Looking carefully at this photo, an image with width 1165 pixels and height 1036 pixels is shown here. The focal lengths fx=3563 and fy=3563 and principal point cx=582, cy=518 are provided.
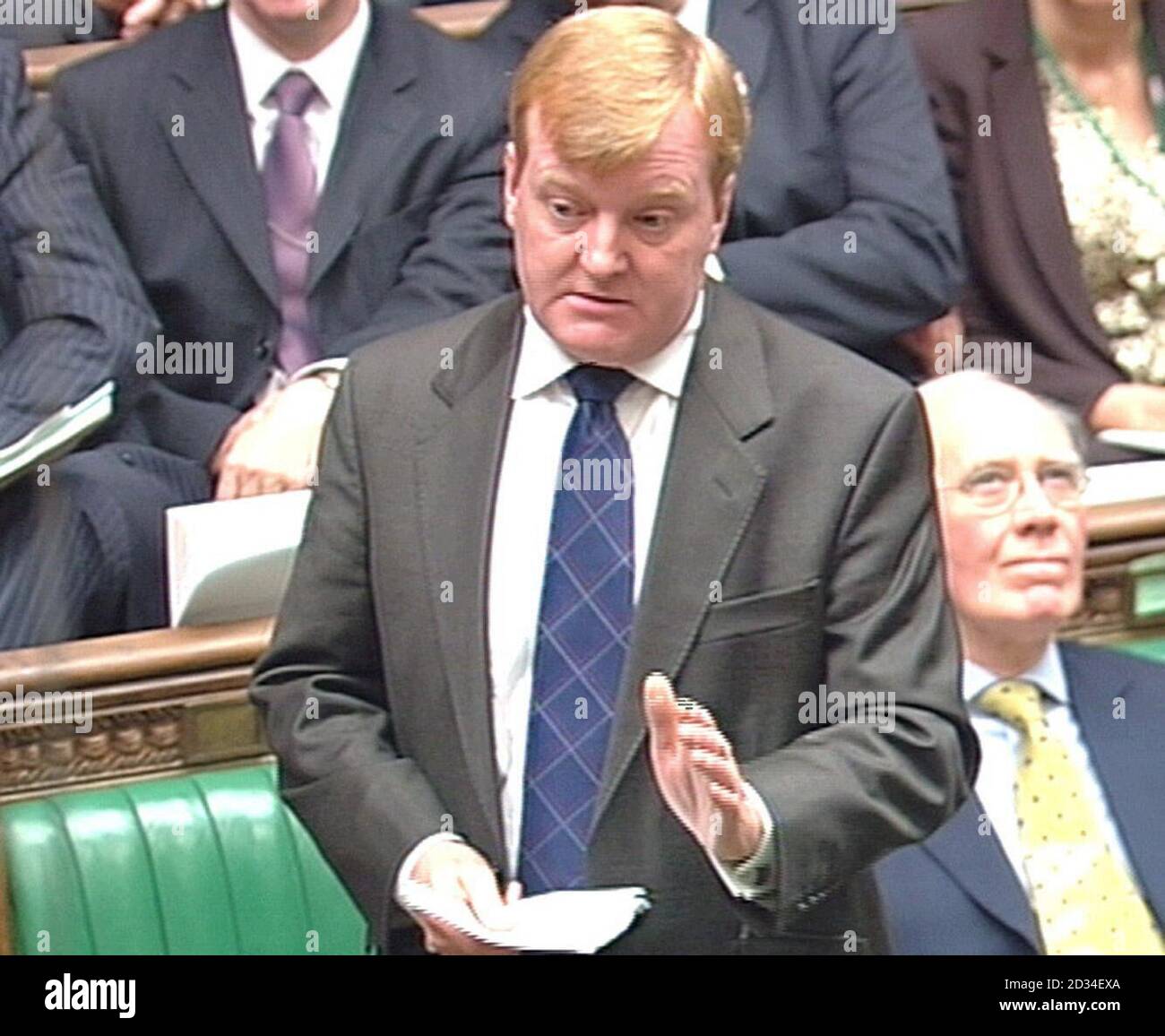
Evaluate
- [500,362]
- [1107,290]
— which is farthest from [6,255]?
[1107,290]

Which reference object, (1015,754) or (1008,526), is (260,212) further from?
(1015,754)

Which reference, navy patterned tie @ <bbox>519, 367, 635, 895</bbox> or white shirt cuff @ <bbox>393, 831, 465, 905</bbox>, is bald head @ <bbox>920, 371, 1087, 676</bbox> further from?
white shirt cuff @ <bbox>393, 831, 465, 905</bbox>

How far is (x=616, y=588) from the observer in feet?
10.6

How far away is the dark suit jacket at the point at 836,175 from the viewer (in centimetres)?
349

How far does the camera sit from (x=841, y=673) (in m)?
3.18

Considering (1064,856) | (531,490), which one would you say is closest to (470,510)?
(531,490)

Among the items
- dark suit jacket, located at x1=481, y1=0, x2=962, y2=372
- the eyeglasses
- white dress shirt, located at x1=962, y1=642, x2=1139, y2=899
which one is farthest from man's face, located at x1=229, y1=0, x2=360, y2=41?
white dress shirt, located at x1=962, y1=642, x2=1139, y2=899

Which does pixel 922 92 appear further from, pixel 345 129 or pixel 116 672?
pixel 116 672

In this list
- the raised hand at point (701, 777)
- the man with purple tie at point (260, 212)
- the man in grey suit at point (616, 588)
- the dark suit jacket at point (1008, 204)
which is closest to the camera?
the raised hand at point (701, 777)

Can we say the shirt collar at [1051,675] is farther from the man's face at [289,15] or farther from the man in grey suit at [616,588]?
the man's face at [289,15]

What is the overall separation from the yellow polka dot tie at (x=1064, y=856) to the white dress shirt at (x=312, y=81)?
841 millimetres

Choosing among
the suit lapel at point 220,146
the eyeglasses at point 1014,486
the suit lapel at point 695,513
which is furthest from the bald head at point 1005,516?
the suit lapel at point 220,146
